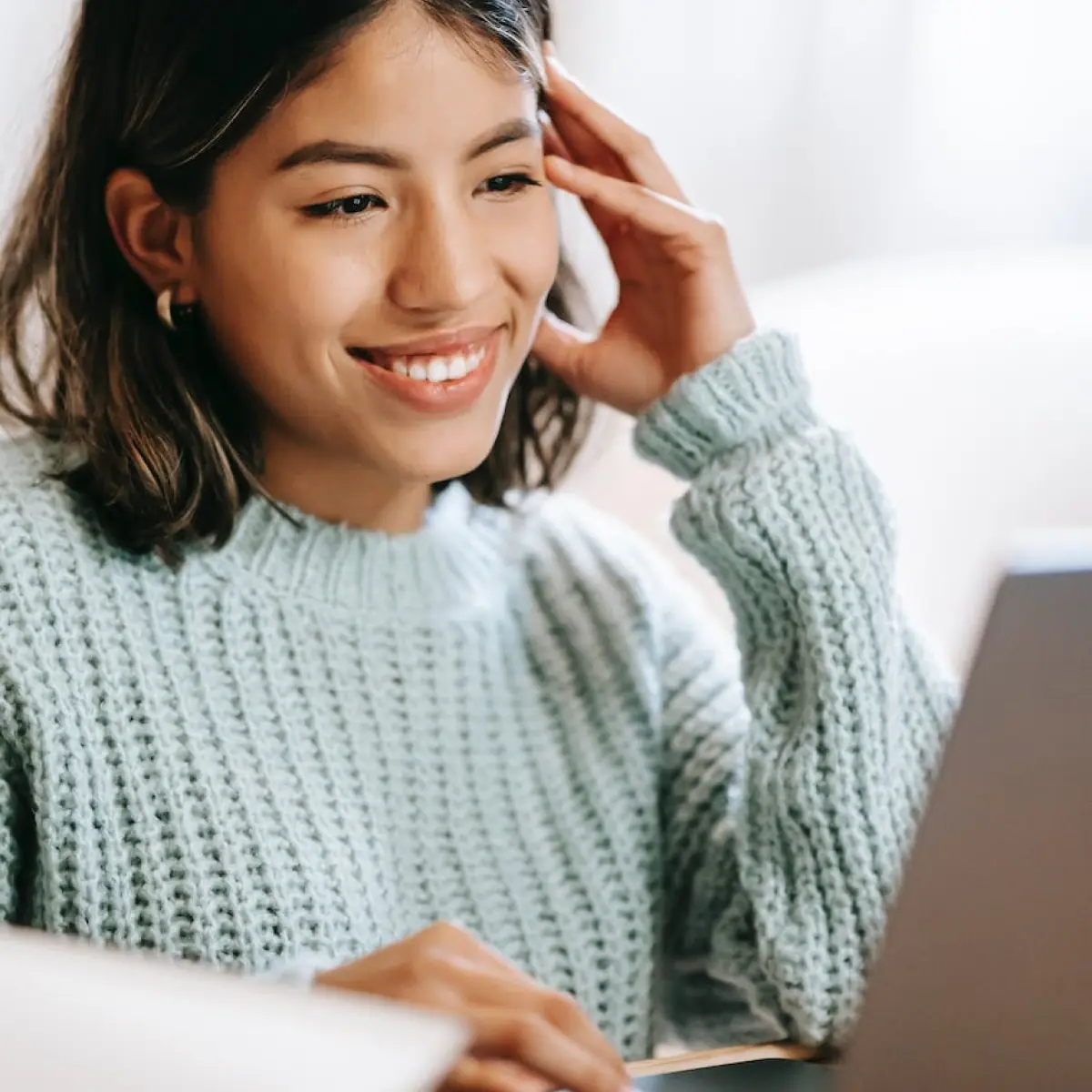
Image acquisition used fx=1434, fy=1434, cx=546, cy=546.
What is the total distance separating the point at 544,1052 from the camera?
2.18ft

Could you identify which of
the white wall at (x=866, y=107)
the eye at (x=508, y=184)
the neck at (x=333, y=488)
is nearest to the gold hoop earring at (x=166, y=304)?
the neck at (x=333, y=488)

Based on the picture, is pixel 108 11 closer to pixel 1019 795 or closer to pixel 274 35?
pixel 274 35

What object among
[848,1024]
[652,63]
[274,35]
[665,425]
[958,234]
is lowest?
[848,1024]

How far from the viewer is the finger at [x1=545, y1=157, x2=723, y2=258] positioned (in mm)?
981

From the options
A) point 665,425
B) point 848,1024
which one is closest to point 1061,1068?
point 848,1024

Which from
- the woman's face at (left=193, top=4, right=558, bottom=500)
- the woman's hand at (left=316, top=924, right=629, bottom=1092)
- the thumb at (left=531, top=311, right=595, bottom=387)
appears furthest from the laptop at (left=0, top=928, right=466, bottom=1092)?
the thumb at (left=531, top=311, right=595, bottom=387)

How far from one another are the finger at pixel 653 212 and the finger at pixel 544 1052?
550mm

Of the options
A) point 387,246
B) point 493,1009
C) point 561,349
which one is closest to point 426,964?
point 493,1009

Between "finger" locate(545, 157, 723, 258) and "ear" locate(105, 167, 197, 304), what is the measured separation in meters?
0.27

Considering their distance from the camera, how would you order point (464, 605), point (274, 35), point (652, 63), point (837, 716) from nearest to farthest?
point (274, 35), point (837, 716), point (464, 605), point (652, 63)

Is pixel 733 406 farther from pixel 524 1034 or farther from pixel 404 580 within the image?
pixel 524 1034

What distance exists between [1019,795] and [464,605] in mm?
646

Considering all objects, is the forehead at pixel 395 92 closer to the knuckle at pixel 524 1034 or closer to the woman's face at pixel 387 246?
the woman's face at pixel 387 246

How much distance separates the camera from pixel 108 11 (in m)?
0.86
